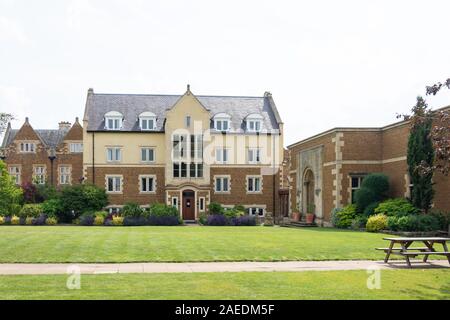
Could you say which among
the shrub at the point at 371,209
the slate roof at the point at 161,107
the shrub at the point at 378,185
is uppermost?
the slate roof at the point at 161,107

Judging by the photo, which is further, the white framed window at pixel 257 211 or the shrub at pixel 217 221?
the white framed window at pixel 257 211

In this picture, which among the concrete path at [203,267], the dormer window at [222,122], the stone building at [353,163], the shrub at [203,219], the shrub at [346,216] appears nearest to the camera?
the concrete path at [203,267]

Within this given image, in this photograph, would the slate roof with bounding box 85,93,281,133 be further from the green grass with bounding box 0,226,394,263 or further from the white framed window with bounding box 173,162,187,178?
the green grass with bounding box 0,226,394,263

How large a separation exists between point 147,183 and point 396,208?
2570 cm

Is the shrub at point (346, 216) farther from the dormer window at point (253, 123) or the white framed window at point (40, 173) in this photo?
the white framed window at point (40, 173)

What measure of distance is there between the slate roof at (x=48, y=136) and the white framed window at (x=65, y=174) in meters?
3.30

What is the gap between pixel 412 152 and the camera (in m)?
30.7

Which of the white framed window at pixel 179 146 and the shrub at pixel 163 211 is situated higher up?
the white framed window at pixel 179 146

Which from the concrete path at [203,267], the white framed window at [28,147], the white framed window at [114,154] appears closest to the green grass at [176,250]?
the concrete path at [203,267]

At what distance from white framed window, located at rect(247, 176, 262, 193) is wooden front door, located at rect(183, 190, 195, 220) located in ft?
19.1

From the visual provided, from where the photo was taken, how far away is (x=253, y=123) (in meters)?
51.7

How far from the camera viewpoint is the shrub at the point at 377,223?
99.8ft
